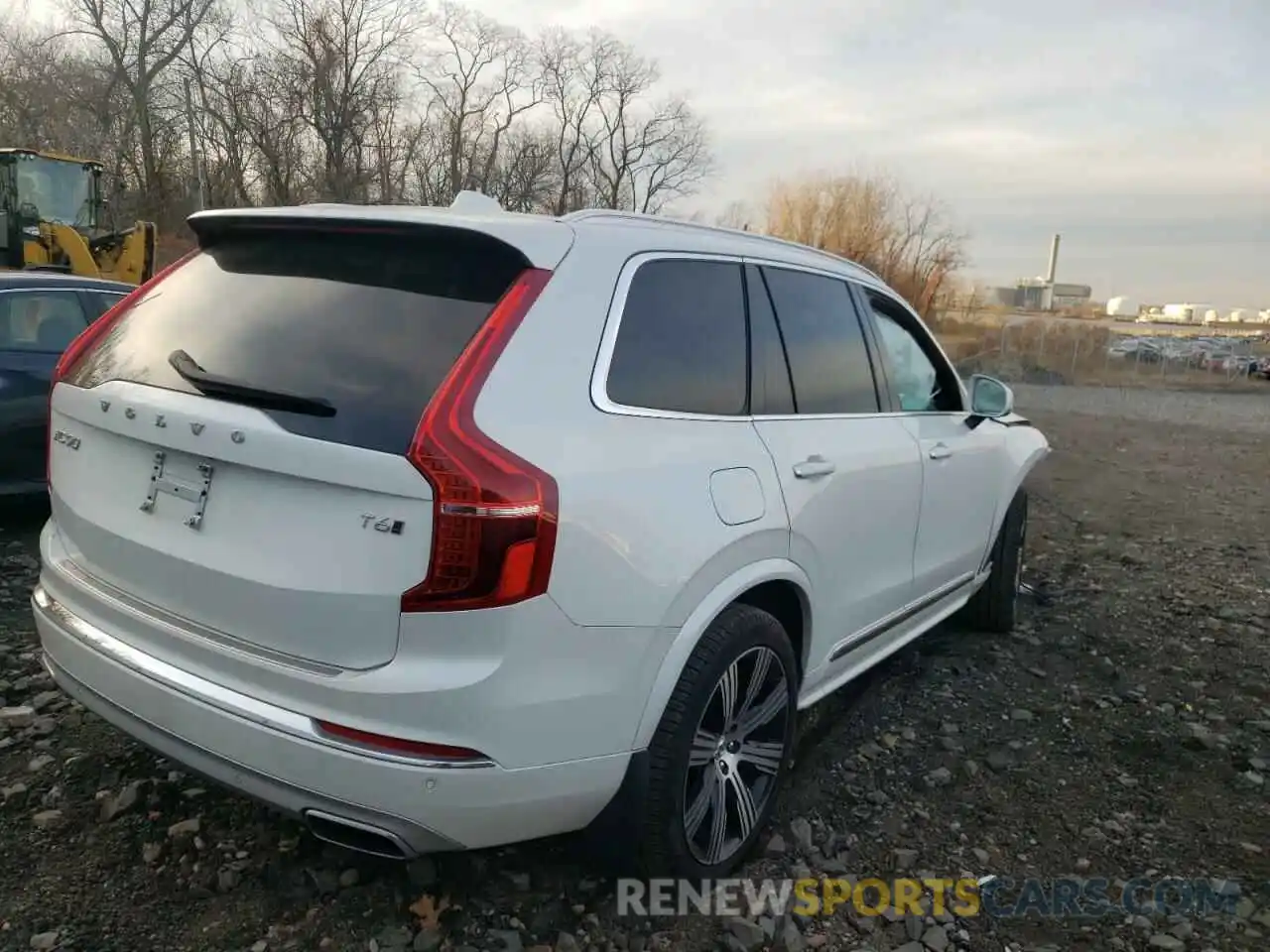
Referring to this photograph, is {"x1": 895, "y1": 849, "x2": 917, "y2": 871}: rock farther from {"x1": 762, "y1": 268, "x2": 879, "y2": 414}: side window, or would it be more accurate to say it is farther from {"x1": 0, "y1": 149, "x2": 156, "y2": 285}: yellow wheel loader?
{"x1": 0, "y1": 149, "x2": 156, "y2": 285}: yellow wheel loader

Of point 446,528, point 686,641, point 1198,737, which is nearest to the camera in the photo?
point 446,528

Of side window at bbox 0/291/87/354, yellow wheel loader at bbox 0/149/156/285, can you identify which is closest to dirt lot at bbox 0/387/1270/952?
side window at bbox 0/291/87/354

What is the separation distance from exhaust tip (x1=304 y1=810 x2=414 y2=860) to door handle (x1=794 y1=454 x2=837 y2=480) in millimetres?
1488

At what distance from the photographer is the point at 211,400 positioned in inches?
87.5

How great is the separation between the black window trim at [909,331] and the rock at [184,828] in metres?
2.76

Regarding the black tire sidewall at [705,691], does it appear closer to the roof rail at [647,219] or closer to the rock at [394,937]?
the rock at [394,937]

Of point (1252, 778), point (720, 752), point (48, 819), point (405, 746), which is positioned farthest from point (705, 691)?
point (1252, 778)

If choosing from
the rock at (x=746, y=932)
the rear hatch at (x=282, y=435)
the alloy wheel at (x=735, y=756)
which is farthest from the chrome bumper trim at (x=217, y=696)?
the rock at (x=746, y=932)

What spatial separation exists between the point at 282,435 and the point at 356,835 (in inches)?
35.0

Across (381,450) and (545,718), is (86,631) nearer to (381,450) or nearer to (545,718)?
(381,450)

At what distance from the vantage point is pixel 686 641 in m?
2.37

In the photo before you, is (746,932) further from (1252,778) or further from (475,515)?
(1252,778)

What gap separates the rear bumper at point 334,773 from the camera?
2.01 metres

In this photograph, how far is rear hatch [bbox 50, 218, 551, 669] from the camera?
2012 millimetres
